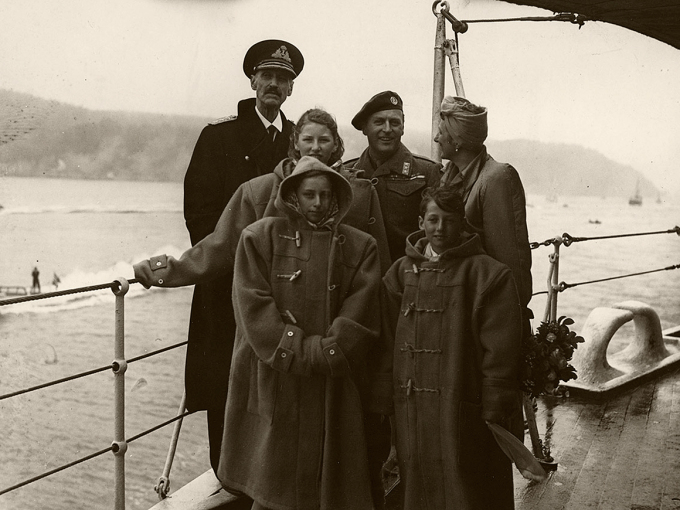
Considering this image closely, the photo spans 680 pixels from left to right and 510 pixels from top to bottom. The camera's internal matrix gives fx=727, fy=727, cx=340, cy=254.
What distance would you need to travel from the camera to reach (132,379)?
33.5m

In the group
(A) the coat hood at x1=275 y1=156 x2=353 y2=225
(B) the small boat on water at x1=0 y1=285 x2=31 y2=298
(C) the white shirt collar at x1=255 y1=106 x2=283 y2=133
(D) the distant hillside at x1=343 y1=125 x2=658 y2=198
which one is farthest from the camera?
(B) the small boat on water at x1=0 y1=285 x2=31 y2=298

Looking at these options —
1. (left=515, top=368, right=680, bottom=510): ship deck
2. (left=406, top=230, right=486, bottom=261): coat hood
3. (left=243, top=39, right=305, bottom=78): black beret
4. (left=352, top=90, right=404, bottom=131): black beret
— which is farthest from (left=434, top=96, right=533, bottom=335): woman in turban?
(left=515, top=368, right=680, bottom=510): ship deck

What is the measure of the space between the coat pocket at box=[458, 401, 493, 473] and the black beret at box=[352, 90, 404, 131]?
3.35 ft

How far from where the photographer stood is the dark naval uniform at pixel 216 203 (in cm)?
246

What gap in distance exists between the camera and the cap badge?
250 cm

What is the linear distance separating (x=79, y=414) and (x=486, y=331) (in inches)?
1319

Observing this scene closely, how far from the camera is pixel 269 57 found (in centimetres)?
250

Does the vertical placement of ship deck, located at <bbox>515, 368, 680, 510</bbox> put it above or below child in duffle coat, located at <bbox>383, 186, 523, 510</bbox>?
below

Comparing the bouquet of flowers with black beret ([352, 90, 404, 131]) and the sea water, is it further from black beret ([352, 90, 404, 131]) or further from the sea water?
the sea water

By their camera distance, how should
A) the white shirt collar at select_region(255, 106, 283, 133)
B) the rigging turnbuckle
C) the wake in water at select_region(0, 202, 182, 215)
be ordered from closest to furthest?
the white shirt collar at select_region(255, 106, 283, 133), the rigging turnbuckle, the wake in water at select_region(0, 202, 182, 215)

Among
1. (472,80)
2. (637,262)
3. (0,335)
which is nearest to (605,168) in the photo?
(472,80)

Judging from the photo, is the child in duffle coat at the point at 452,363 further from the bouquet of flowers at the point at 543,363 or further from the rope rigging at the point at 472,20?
the rope rigging at the point at 472,20

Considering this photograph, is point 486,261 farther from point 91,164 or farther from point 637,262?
point 637,262

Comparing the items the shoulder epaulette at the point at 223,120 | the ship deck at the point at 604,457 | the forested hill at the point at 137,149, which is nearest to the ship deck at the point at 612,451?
the ship deck at the point at 604,457
